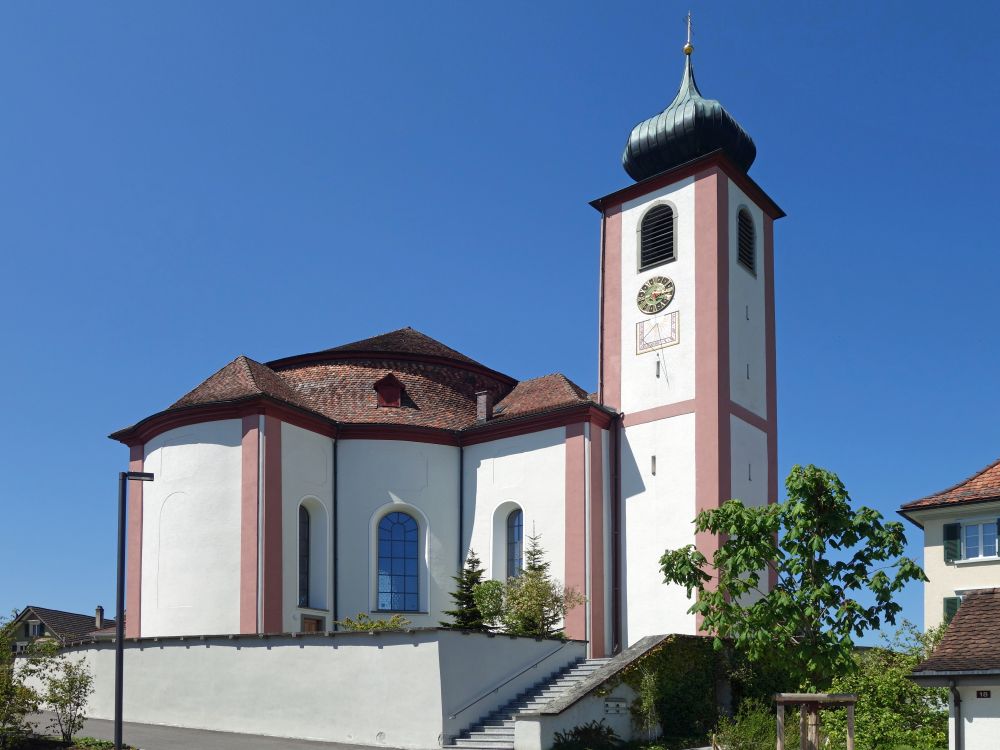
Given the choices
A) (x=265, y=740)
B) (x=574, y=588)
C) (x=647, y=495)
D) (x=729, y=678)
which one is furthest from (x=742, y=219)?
(x=265, y=740)

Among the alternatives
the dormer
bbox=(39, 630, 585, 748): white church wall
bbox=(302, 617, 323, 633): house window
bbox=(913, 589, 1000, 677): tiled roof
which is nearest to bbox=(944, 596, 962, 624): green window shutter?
bbox=(39, 630, 585, 748): white church wall

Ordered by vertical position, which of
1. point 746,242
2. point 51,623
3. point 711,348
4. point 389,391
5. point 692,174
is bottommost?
point 51,623

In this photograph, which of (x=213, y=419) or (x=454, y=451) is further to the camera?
(x=454, y=451)

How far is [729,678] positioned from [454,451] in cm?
1176

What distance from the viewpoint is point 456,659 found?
23.5 metres

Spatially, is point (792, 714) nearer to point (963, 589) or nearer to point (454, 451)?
point (963, 589)

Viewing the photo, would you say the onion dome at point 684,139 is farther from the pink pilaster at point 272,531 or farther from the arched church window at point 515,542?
the pink pilaster at point 272,531

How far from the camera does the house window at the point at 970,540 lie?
31.1 meters

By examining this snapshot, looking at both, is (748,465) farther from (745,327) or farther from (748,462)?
(745,327)

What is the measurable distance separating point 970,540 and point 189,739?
20.2 m

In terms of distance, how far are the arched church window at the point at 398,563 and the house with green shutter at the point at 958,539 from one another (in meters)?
13.7

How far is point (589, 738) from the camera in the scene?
22.8 meters

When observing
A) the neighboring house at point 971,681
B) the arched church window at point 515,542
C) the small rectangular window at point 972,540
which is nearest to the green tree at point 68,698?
the arched church window at point 515,542

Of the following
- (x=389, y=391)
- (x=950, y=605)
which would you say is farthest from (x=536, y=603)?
(x=950, y=605)
